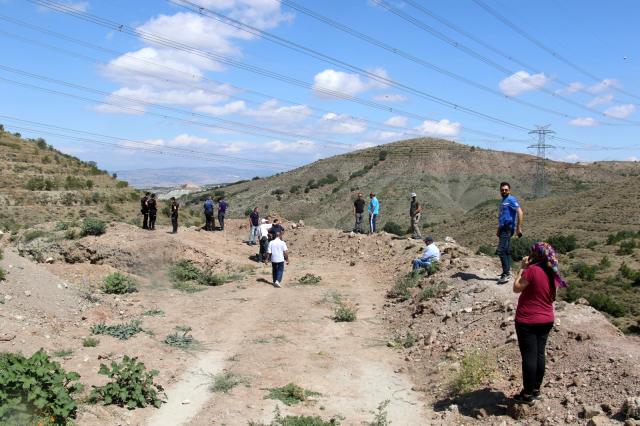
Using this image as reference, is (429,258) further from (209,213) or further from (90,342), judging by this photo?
(209,213)

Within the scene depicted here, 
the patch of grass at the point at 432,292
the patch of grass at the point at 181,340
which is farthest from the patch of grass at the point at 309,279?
the patch of grass at the point at 181,340

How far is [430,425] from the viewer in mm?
7363

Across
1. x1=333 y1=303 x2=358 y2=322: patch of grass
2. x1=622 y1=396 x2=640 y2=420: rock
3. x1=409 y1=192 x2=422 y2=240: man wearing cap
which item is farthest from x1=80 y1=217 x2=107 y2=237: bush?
x1=622 y1=396 x2=640 y2=420: rock

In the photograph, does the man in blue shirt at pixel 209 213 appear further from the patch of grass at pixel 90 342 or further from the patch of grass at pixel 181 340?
A: the patch of grass at pixel 90 342

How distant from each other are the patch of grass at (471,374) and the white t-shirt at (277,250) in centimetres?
827

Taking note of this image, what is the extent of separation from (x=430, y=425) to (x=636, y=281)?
24.8 m

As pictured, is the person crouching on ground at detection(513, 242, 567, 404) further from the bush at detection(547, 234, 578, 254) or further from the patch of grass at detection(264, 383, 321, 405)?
the bush at detection(547, 234, 578, 254)

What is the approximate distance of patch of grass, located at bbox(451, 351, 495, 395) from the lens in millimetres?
7961

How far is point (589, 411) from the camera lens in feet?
21.0

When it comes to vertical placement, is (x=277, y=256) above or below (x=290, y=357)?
above

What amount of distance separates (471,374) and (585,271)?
24.6m

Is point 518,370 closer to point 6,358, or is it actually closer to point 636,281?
point 6,358

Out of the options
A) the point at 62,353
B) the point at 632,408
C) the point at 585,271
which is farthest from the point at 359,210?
the point at 632,408

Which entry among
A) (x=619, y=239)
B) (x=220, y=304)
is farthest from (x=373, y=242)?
(x=619, y=239)
